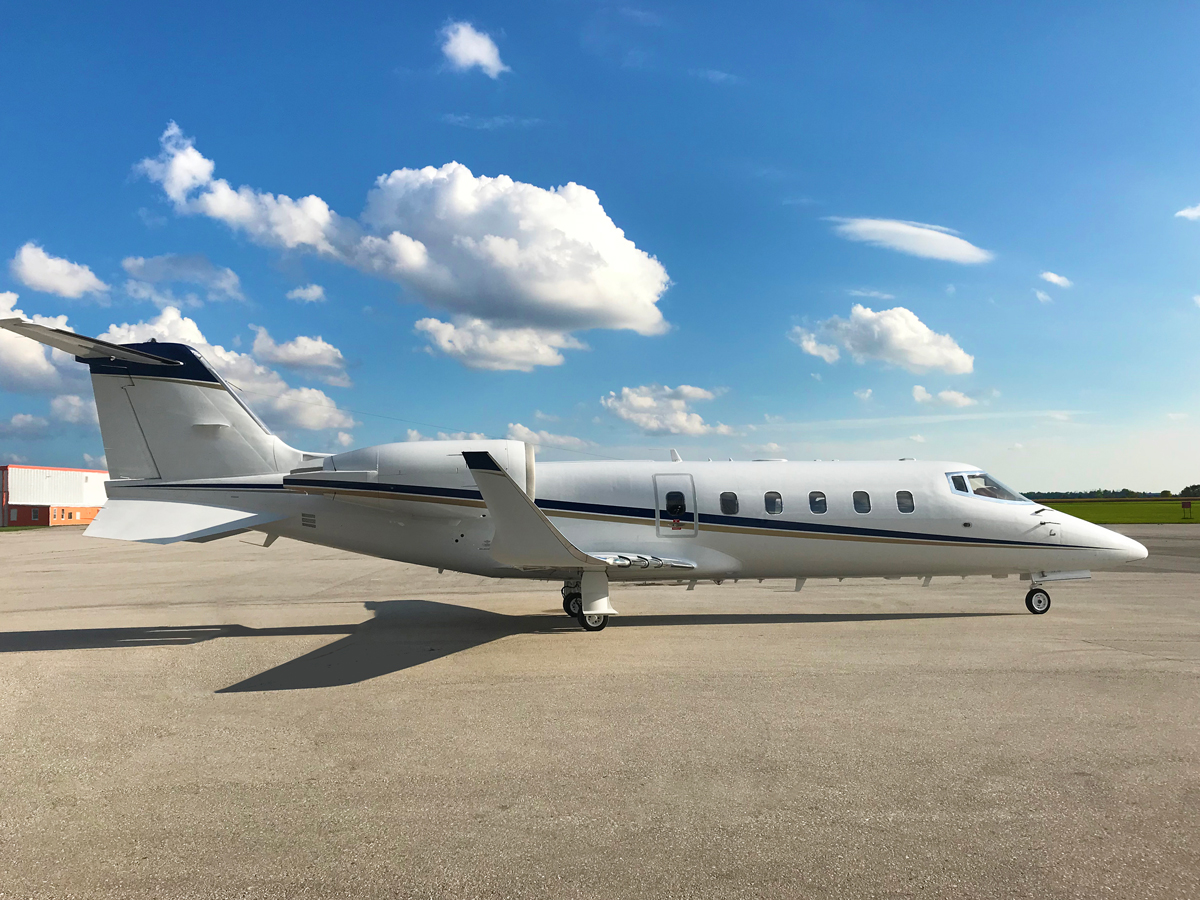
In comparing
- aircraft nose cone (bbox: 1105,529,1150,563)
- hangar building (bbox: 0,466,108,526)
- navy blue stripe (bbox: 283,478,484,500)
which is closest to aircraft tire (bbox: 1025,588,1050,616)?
aircraft nose cone (bbox: 1105,529,1150,563)

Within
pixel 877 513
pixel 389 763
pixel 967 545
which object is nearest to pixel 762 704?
pixel 389 763

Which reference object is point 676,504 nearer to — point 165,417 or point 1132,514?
point 165,417

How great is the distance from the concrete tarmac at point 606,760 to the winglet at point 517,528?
1265 mm

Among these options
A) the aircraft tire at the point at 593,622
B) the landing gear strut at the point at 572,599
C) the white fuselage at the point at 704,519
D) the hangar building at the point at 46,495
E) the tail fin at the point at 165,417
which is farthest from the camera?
the hangar building at the point at 46,495

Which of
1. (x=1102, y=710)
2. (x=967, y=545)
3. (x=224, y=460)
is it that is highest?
(x=224, y=460)

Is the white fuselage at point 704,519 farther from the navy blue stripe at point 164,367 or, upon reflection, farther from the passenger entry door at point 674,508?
the navy blue stripe at point 164,367

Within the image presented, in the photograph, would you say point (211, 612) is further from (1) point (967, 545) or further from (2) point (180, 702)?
(1) point (967, 545)

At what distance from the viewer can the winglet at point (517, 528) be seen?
8680 mm

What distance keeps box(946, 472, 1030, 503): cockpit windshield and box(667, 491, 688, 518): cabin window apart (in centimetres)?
484

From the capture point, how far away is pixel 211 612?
42.2ft

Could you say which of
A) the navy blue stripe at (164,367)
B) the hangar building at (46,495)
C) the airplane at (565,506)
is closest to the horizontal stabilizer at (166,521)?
the airplane at (565,506)

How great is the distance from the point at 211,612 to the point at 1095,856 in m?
13.7

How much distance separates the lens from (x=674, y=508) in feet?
37.3

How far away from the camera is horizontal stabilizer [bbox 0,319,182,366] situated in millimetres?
9195
